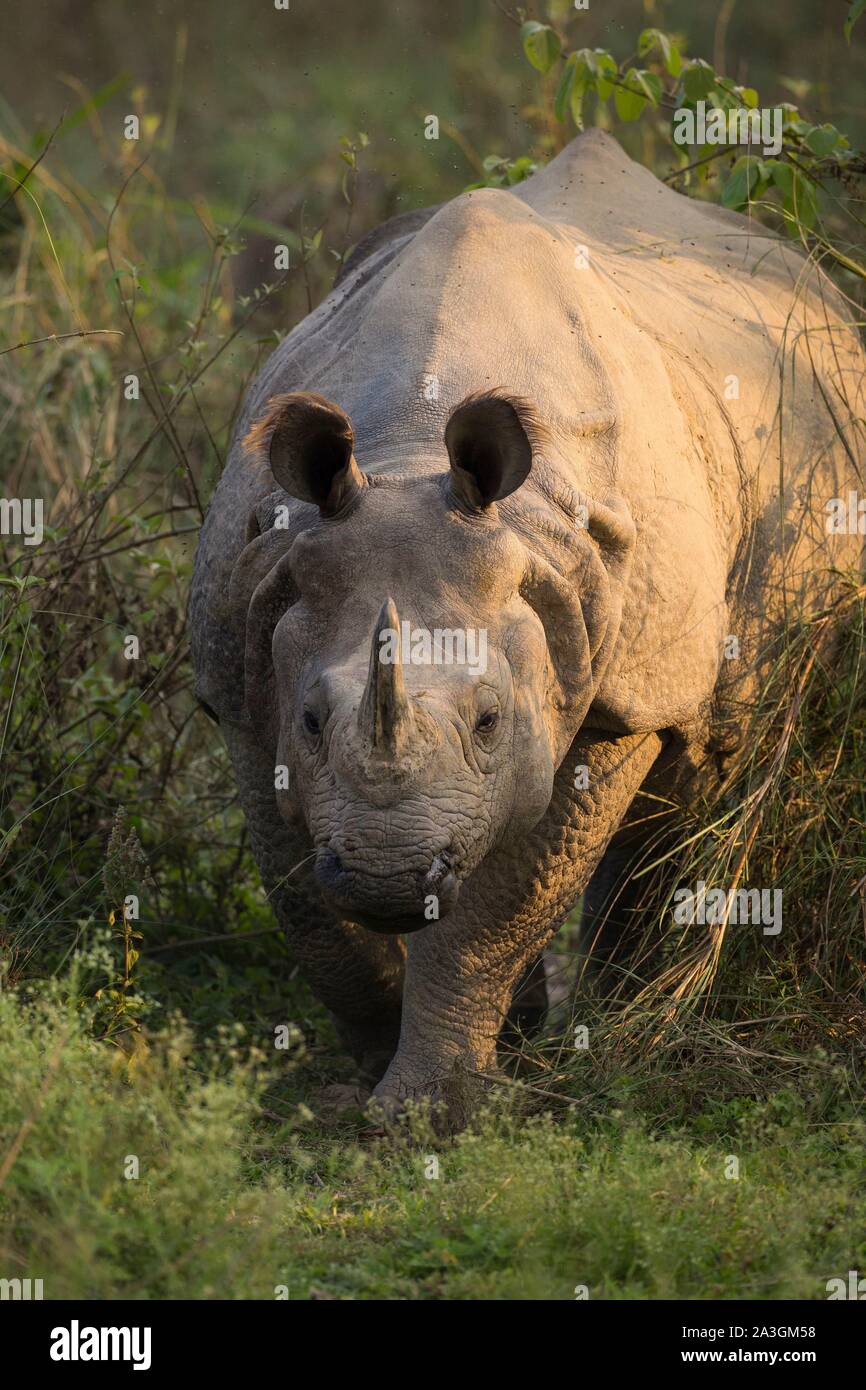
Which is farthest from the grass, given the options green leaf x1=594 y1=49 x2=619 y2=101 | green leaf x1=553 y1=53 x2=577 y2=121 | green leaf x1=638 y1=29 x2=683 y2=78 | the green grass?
green leaf x1=638 y1=29 x2=683 y2=78

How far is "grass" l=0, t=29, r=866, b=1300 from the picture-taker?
4.18 metres

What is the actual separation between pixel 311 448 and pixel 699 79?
9.49 feet

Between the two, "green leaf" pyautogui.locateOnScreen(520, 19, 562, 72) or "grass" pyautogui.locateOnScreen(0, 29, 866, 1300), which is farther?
"green leaf" pyautogui.locateOnScreen(520, 19, 562, 72)

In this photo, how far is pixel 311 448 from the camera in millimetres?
5066

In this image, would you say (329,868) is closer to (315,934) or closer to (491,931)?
(491,931)

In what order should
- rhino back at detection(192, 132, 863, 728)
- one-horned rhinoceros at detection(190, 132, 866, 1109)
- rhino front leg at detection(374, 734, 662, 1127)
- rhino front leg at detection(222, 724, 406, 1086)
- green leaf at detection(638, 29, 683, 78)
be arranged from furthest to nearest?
green leaf at detection(638, 29, 683, 78) → rhino front leg at detection(222, 724, 406, 1086) → rhino front leg at detection(374, 734, 662, 1127) → rhino back at detection(192, 132, 863, 728) → one-horned rhinoceros at detection(190, 132, 866, 1109)

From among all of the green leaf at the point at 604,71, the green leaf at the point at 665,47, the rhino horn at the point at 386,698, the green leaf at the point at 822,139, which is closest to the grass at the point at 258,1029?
the rhino horn at the point at 386,698

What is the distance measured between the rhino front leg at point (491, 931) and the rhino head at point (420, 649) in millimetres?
354

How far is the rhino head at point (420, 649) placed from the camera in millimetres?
4574

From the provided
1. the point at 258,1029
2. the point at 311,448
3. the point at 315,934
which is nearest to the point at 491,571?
the point at 311,448

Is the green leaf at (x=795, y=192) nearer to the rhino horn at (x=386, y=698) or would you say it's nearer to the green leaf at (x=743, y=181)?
the green leaf at (x=743, y=181)

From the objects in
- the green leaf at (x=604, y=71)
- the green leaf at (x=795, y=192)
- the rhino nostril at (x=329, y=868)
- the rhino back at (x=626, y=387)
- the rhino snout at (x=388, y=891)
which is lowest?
the rhino snout at (x=388, y=891)

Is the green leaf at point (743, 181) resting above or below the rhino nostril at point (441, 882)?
above

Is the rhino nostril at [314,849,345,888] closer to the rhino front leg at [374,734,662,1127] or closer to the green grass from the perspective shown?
the green grass
